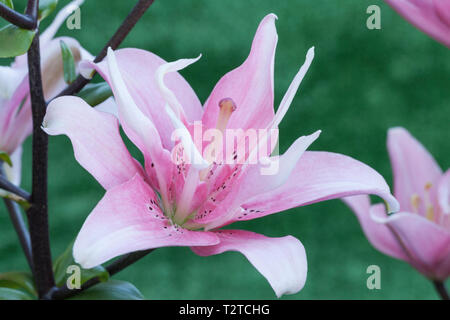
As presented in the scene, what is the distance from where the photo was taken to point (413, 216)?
294 millimetres

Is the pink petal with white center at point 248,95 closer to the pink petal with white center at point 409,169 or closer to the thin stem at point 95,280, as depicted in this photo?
the thin stem at point 95,280

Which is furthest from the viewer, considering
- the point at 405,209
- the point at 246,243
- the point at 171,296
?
the point at 171,296

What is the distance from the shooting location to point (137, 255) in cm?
23

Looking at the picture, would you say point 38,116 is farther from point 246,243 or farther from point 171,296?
point 171,296

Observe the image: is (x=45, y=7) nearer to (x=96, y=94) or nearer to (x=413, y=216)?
(x=96, y=94)

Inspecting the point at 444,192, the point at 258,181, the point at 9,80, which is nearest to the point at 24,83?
the point at 9,80

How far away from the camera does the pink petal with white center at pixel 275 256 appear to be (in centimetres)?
18

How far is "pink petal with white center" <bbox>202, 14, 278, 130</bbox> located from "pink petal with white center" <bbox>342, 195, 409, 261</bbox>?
131 mm

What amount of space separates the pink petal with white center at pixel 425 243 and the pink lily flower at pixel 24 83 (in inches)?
6.6

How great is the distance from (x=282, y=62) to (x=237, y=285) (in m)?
0.21

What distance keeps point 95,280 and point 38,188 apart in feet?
0.14

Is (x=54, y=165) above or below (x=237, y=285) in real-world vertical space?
above

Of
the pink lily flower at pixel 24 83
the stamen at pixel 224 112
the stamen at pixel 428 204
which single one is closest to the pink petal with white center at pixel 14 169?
Answer: the pink lily flower at pixel 24 83
